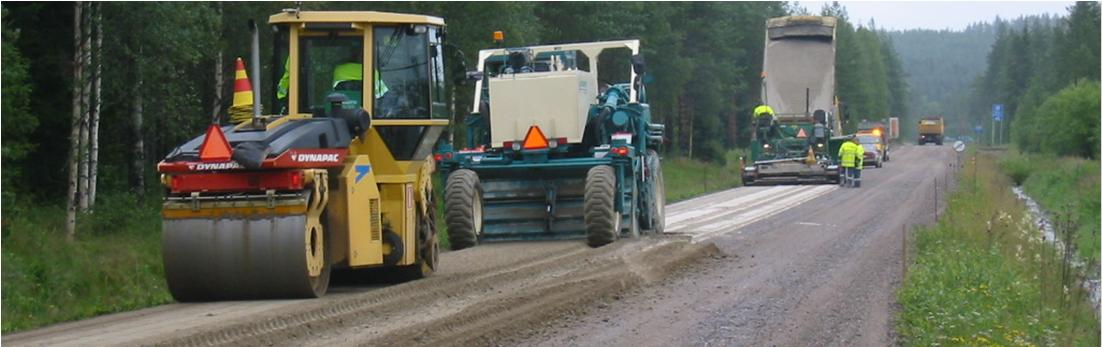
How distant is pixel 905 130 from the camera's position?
538 feet

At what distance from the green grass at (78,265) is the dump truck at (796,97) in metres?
20.0

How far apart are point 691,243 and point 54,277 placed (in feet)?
25.6

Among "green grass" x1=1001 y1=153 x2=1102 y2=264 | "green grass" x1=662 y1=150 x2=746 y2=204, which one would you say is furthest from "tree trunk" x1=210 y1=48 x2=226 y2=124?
"green grass" x1=1001 y1=153 x2=1102 y2=264

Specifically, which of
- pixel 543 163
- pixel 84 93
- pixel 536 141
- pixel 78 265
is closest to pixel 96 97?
pixel 84 93

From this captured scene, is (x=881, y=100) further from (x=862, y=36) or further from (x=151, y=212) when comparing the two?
(x=151, y=212)

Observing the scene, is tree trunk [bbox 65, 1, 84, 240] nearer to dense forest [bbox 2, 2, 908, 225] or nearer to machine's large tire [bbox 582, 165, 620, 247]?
dense forest [bbox 2, 2, 908, 225]

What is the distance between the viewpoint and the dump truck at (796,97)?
127 ft

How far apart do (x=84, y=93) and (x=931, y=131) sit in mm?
87773

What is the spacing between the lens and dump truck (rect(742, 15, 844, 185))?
38.8 metres

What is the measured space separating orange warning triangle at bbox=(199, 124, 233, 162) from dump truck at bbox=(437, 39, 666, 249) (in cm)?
612

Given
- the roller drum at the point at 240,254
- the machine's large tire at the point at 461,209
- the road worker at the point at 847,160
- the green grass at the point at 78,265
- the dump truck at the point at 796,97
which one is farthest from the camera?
the dump truck at the point at 796,97

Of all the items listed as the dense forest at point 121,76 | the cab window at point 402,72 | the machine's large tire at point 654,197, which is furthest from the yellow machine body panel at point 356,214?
the machine's large tire at point 654,197

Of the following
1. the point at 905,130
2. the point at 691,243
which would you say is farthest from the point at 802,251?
the point at 905,130

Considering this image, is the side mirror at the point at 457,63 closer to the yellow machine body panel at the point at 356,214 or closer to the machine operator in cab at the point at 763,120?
the yellow machine body panel at the point at 356,214
